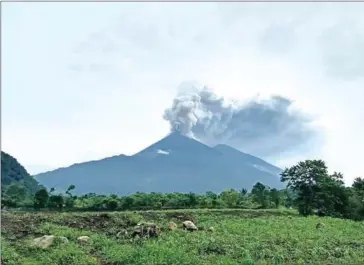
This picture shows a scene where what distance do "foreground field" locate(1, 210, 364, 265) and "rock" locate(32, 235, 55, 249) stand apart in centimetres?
18

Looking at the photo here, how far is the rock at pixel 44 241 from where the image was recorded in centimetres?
1391

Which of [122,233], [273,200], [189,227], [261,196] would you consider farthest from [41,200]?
[122,233]

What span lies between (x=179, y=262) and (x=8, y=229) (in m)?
6.96

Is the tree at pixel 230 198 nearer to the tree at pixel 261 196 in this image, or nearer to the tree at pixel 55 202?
the tree at pixel 261 196

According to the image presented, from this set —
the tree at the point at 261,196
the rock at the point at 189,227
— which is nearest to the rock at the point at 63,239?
the rock at the point at 189,227

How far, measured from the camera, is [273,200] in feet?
135

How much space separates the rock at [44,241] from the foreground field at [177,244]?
0.58ft

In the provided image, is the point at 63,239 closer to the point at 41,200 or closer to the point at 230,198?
the point at 41,200

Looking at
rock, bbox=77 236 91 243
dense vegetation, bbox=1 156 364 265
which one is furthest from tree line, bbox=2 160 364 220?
rock, bbox=77 236 91 243

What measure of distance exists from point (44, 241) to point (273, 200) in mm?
29670

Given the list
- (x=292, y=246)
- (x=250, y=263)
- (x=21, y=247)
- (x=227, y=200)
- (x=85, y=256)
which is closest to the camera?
(x=250, y=263)

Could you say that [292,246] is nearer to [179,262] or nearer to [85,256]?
[179,262]

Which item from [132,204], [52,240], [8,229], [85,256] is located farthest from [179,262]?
[132,204]

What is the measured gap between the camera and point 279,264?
1291 cm
